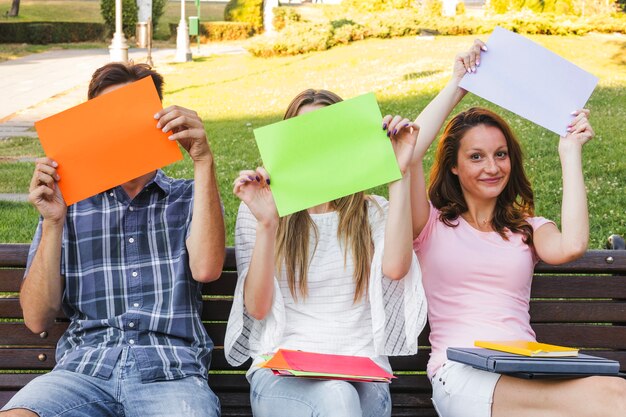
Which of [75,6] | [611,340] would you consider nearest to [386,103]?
[611,340]

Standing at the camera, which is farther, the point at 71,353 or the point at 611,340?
the point at 611,340

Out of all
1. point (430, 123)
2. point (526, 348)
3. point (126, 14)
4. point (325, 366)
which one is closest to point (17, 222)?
point (430, 123)

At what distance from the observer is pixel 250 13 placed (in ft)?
A: 105

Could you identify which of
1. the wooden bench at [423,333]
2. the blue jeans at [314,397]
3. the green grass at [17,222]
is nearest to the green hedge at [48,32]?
the green grass at [17,222]

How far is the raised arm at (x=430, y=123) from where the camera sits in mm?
3242

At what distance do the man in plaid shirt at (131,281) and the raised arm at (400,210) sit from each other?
56 centimetres

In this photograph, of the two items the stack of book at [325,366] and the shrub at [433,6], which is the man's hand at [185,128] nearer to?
the stack of book at [325,366]

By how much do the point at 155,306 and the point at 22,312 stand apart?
60 centimetres

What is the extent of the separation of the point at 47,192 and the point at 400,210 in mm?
1125

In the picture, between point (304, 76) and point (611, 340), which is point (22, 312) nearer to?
point (611, 340)

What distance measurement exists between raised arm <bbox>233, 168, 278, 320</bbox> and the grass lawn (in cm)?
294

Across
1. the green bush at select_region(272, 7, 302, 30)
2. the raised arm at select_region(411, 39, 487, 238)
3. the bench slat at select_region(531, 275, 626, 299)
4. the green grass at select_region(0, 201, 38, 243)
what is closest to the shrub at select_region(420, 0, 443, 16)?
the green bush at select_region(272, 7, 302, 30)

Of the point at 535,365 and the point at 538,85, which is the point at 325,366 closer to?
the point at 535,365

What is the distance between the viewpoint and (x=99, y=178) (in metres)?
2.97
